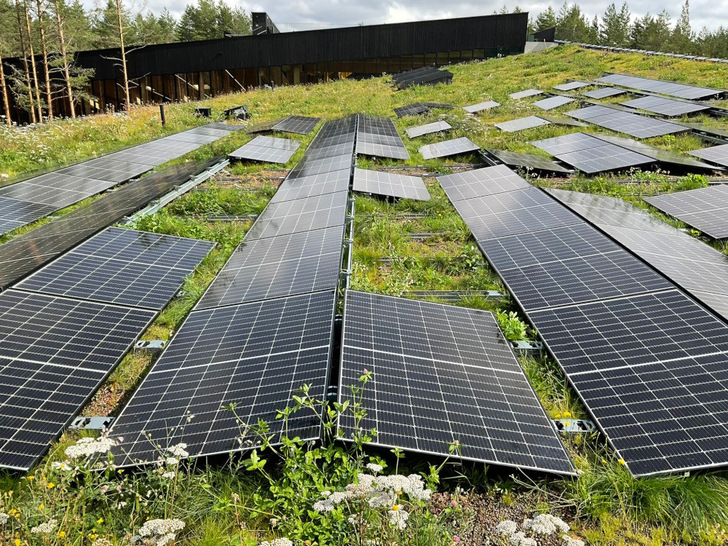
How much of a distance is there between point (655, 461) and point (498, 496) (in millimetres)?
1443

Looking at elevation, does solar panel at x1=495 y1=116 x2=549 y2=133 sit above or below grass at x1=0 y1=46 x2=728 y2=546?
above

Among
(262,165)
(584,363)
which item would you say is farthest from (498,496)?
(262,165)

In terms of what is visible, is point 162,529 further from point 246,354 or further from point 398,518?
point 246,354

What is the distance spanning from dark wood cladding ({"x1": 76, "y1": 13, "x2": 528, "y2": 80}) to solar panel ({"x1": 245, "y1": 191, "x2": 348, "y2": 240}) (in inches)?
1698

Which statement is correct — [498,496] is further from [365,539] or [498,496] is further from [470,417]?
[365,539]

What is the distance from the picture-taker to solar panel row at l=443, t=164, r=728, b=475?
4473 millimetres

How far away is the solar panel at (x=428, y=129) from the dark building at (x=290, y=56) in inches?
1304

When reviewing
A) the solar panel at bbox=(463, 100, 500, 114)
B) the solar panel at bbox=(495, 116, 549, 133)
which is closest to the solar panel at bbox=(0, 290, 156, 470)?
the solar panel at bbox=(495, 116, 549, 133)

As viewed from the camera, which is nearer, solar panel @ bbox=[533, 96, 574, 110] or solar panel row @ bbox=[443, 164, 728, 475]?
solar panel row @ bbox=[443, 164, 728, 475]

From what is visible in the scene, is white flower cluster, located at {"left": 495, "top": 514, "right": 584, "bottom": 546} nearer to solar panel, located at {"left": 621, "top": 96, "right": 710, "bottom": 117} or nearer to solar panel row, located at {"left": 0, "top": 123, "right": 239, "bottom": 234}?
solar panel row, located at {"left": 0, "top": 123, "right": 239, "bottom": 234}

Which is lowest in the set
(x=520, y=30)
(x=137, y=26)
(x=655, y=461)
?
(x=655, y=461)

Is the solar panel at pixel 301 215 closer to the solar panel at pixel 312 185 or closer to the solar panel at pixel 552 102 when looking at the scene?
the solar panel at pixel 312 185

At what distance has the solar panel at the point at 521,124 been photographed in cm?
2086

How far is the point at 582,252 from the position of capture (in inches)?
314
